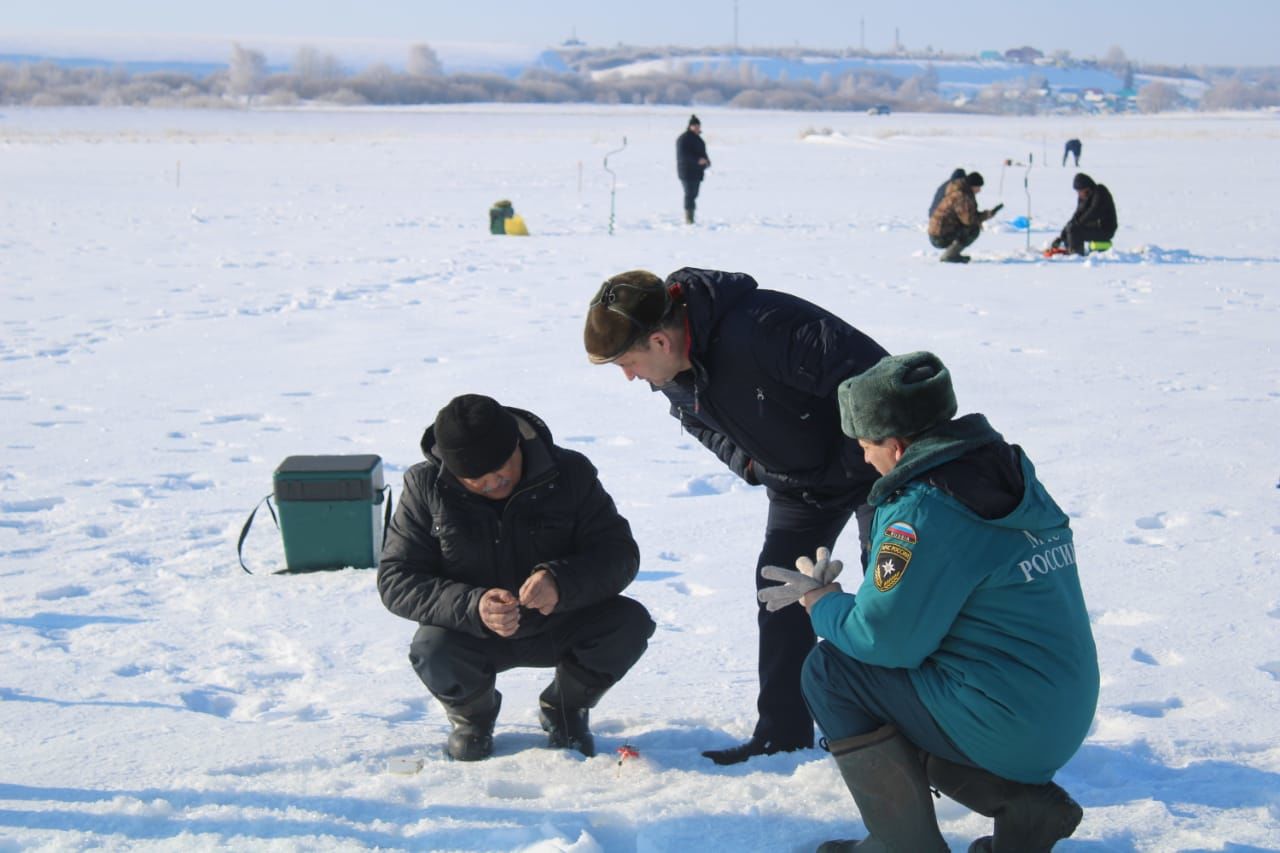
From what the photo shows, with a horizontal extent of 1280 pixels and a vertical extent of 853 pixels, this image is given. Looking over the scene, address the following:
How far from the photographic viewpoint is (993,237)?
16812 millimetres

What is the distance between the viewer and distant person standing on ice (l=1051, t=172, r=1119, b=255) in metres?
13.9

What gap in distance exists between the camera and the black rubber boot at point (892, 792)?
8.55 ft

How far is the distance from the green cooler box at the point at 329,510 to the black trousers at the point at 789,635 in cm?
215

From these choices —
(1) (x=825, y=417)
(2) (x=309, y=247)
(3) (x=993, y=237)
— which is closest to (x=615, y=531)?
(1) (x=825, y=417)

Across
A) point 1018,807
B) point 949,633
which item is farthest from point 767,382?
point 1018,807

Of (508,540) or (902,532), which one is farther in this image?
(508,540)

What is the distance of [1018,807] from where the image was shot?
2592mm

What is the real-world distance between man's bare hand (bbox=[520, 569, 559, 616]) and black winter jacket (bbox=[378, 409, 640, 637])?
0.10 feet

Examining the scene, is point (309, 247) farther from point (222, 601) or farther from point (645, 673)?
point (645, 673)

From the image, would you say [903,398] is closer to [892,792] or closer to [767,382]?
[767,382]

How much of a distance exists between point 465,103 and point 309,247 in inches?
4392

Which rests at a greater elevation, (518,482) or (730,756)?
(518,482)

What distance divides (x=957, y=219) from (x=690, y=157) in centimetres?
559

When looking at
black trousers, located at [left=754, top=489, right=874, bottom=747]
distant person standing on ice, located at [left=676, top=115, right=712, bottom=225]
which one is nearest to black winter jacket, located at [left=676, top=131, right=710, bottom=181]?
distant person standing on ice, located at [left=676, top=115, right=712, bottom=225]
